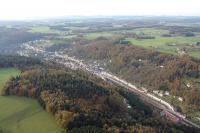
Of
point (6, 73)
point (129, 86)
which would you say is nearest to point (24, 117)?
point (6, 73)

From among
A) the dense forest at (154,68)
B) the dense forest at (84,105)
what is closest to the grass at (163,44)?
the dense forest at (154,68)

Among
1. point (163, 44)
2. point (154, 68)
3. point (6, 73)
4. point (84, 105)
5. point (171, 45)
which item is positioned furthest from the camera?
point (163, 44)

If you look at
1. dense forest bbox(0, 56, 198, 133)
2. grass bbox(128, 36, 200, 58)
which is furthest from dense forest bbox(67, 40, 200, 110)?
dense forest bbox(0, 56, 198, 133)

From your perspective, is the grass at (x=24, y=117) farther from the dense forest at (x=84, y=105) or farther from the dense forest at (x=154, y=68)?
the dense forest at (x=154, y=68)

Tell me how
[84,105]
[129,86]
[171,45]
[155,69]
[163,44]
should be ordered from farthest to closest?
1. [163,44]
2. [171,45]
3. [155,69]
4. [129,86]
5. [84,105]

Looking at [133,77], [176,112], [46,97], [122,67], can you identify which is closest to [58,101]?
[46,97]

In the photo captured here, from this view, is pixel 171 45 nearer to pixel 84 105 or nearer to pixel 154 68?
pixel 154 68

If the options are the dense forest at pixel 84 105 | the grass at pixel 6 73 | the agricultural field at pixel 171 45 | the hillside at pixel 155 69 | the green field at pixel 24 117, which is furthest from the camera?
the agricultural field at pixel 171 45
